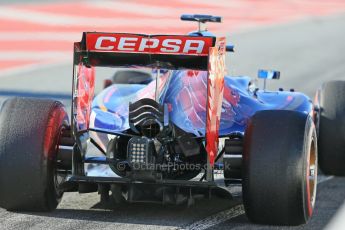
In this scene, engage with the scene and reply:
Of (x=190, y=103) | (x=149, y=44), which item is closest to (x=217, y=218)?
(x=190, y=103)

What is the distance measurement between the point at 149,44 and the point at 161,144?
2.70 feet

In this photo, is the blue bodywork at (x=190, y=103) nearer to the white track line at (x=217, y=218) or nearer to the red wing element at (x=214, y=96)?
the red wing element at (x=214, y=96)

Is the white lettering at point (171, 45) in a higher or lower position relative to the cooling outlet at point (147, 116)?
higher

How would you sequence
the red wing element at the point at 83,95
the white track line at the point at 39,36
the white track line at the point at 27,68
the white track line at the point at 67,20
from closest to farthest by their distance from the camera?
the red wing element at the point at 83,95, the white track line at the point at 27,68, the white track line at the point at 39,36, the white track line at the point at 67,20

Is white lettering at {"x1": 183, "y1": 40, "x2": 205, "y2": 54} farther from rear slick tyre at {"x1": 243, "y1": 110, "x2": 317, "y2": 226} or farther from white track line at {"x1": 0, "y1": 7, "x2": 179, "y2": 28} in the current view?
white track line at {"x1": 0, "y1": 7, "x2": 179, "y2": 28}

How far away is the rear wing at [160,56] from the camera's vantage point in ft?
24.2

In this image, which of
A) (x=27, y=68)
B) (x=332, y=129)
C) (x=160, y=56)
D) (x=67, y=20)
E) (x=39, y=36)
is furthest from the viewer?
(x=67, y=20)

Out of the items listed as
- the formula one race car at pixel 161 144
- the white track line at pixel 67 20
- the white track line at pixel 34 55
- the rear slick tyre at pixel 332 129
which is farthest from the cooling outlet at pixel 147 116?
the white track line at pixel 67 20

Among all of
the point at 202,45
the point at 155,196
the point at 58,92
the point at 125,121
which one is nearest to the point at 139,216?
the point at 155,196

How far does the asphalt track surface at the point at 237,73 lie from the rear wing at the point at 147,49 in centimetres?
124

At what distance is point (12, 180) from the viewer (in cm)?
754

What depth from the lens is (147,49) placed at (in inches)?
293

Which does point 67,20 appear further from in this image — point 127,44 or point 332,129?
point 127,44

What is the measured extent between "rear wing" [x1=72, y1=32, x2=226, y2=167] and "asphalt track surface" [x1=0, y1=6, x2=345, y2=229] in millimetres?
694
